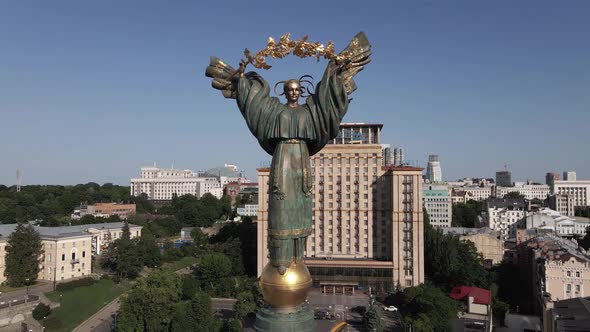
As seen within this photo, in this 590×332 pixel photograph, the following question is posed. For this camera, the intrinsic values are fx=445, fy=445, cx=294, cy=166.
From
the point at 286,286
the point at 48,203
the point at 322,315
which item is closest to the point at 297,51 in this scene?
the point at 286,286

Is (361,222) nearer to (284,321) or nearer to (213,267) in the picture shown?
(213,267)

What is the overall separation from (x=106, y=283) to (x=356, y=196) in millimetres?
34772

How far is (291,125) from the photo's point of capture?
11938mm

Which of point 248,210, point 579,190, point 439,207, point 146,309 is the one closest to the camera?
point 146,309

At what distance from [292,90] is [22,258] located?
53.0 meters

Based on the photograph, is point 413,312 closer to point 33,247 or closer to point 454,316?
point 454,316

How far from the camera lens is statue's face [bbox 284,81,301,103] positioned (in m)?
12.2

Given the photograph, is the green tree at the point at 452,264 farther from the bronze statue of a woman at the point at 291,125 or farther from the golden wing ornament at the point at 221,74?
the golden wing ornament at the point at 221,74

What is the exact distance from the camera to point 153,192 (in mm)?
185250

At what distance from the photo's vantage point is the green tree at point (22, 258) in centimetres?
5197

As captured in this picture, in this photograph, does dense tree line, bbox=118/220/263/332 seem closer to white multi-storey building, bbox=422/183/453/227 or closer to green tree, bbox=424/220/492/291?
green tree, bbox=424/220/492/291

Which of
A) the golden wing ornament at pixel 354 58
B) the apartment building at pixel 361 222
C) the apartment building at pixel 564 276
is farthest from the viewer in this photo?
the apartment building at pixel 361 222

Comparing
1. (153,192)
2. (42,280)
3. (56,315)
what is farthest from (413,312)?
(153,192)

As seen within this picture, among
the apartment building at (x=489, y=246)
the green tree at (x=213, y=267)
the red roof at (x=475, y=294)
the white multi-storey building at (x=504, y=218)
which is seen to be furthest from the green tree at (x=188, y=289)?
the white multi-storey building at (x=504, y=218)
